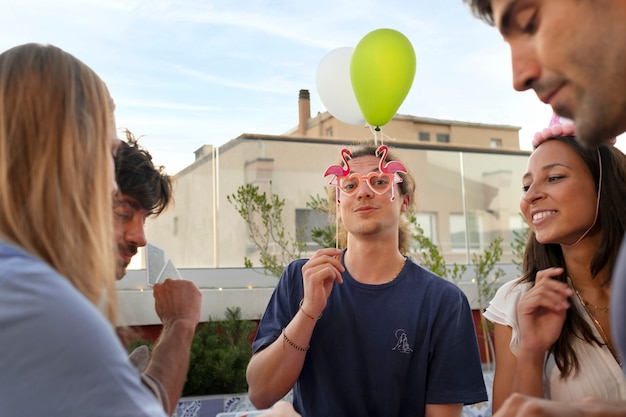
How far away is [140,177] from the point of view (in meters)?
1.88

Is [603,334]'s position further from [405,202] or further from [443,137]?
[443,137]

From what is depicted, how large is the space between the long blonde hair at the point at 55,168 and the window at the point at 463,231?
24.1 ft

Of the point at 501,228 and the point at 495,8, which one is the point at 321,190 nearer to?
the point at 501,228

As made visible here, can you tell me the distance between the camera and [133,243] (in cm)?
183

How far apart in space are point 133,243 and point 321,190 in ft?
18.7

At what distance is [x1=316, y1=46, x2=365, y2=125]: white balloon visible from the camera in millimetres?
3314

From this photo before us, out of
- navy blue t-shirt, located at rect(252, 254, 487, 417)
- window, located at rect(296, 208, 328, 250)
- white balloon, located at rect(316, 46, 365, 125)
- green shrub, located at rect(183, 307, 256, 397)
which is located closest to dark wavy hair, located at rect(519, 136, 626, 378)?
navy blue t-shirt, located at rect(252, 254, 487, 417)

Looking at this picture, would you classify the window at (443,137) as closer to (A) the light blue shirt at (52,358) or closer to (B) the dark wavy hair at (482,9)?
(B) the dark wavy hair at (482,9)

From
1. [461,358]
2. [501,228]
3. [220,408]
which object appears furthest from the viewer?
[501,228]

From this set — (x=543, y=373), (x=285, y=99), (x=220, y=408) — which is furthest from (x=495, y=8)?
(x=285, y=99)

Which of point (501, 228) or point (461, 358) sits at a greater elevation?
point (501, 228)

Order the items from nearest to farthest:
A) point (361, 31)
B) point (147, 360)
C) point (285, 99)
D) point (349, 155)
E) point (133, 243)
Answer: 1. point (147, 360)
2. point (133, 243)
3. point (349, 155)
4. point (361, 31)
5. point (285, 99)

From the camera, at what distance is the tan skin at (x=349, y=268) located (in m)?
2.13

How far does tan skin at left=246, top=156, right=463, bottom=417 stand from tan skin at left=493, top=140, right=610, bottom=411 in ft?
0.99
